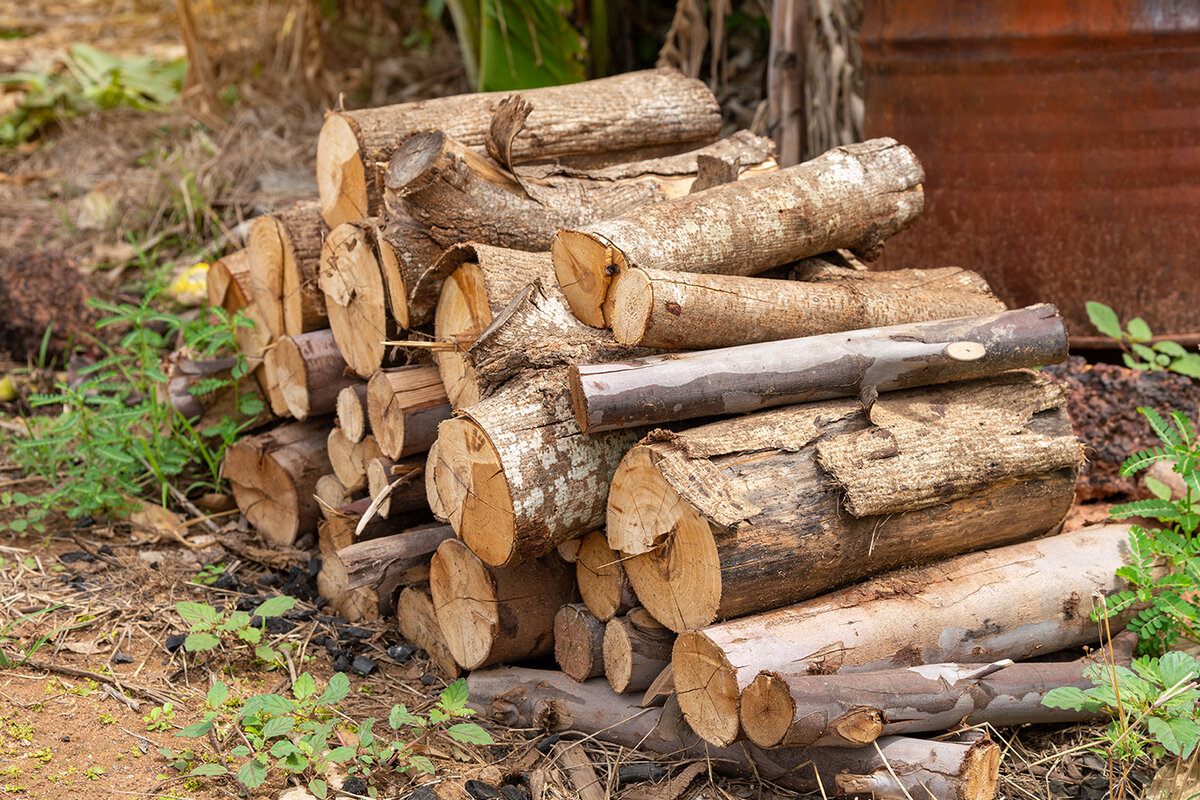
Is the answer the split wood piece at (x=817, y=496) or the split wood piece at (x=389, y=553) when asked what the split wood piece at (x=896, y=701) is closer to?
the split wood piece at (x=817, y=496)

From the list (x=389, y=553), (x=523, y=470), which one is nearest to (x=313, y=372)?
(x=389, y=553)

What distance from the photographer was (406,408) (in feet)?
9.05

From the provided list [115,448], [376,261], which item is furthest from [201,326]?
[376,261]

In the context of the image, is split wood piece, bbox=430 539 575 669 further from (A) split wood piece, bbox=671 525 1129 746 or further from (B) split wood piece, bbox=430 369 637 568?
(A) split wood piece, bbox=671 525 1129 746

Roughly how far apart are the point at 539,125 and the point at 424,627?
1.63 metres

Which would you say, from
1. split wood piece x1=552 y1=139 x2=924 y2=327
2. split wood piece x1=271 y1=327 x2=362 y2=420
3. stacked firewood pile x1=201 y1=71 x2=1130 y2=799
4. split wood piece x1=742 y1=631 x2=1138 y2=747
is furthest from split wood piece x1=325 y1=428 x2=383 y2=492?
split wood piece x1=742 y1=631 x2=1138 y2=747

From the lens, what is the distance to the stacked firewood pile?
2195mm

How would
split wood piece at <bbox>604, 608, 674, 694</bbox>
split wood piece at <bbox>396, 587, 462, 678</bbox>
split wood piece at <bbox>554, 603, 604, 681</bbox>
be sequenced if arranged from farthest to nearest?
split wood piece at <bbox>396, 587, 462, 678</bbox>
split wood piece at <bbox>554, 603, 604, 681</bbox>
split wood piece at <bbox>604, 608, 674, 694</bbox>

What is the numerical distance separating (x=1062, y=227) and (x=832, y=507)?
2.19 m

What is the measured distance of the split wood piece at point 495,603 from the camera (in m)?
2.59

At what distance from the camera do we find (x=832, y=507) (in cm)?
231

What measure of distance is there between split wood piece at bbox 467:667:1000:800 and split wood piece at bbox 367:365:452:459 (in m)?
0.67

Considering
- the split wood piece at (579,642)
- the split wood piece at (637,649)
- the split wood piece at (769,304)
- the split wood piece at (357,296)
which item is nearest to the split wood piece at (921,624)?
the split wood piece at (637,649)

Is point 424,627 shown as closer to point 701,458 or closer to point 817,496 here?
point 701,458
